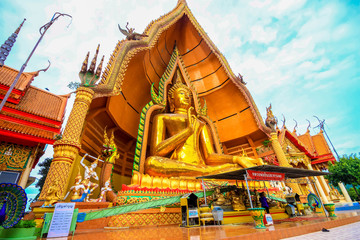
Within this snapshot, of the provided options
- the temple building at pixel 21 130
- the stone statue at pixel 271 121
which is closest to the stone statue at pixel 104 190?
the temple building at pixel 21 130

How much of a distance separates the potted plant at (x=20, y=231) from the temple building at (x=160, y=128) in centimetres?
61

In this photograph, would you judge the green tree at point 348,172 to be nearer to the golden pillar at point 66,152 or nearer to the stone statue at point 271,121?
the stone statue at point 271,121

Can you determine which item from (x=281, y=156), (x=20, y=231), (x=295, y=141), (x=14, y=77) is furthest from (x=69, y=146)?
(x=295, y=141)

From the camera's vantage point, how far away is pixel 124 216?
2838 mm

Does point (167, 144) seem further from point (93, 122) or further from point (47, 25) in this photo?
point (47, 25)

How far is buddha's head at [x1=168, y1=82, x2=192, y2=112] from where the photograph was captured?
6.02 metres

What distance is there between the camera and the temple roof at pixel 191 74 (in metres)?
4.91

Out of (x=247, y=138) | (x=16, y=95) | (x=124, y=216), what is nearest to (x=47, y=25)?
(x=16, y=95)

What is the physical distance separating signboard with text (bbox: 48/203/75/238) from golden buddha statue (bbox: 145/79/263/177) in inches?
79.0

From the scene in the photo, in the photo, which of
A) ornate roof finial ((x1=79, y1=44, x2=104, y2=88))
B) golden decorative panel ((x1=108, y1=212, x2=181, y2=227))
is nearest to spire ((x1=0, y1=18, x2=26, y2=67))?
ornate roof finial ((x1=79, y1=44, x2=104, y2=88))

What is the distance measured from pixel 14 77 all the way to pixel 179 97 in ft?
15.5

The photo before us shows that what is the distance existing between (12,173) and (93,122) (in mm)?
2076

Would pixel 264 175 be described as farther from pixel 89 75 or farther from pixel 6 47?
pixel 6 47

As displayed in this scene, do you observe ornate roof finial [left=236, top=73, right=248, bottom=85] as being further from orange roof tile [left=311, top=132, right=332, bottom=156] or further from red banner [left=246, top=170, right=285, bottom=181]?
orange roof tile [left=311, top=132, right=332, bottom=156]
